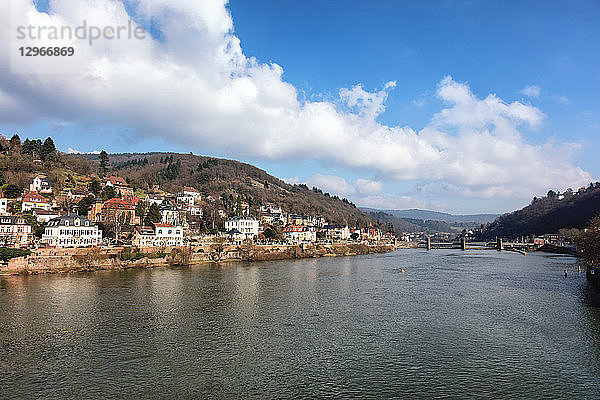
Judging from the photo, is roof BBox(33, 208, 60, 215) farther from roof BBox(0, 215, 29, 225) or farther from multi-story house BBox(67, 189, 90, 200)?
multi-story house BBox(67, 189, 90, 200)

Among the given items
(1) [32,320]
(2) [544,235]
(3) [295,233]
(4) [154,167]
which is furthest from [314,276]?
(4) [154,167]

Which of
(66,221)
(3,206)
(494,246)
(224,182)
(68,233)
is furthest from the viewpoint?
(224,182)

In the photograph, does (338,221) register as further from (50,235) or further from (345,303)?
(345,303)

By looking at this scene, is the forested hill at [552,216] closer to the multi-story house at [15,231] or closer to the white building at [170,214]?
the white building at [170,214]

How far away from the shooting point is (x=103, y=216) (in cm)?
6244

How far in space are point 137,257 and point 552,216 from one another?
143 meters

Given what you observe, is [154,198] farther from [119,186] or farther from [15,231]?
[15,231]

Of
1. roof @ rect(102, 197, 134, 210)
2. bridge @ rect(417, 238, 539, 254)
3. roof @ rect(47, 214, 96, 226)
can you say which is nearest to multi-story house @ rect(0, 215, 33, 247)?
roof @ rect(47, 214, 96, 226)

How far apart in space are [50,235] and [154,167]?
108264 mm

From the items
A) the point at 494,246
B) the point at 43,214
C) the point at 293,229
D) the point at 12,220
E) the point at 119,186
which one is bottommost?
the point at 494,246

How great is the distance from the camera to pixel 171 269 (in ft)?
159

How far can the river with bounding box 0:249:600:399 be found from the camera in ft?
47.5

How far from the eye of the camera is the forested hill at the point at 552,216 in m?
121

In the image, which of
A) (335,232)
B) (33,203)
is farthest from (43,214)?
(335,232)
